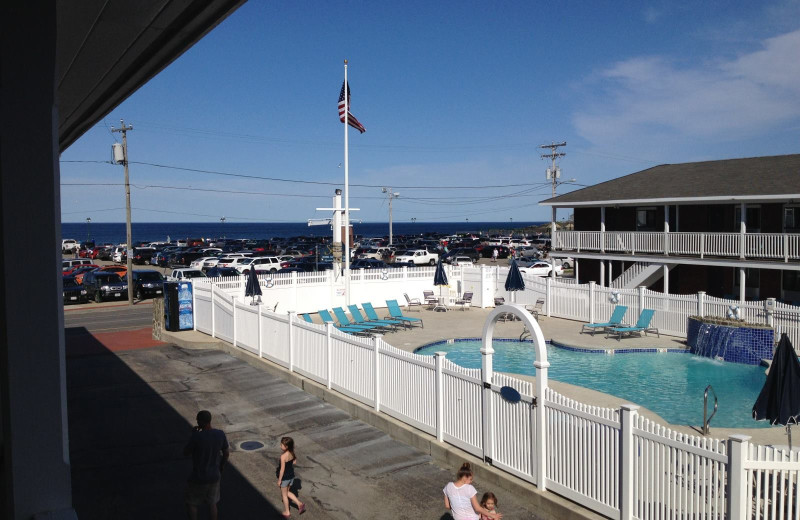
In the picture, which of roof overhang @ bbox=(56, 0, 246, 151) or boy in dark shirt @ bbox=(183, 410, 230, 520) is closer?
roof overhang @ bbox=(56, 0, 246, 151)

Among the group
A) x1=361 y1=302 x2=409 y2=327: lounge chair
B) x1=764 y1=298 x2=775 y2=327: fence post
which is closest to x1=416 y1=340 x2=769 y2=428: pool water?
x1=764 y1=298 x2=775 y2=327: fence post

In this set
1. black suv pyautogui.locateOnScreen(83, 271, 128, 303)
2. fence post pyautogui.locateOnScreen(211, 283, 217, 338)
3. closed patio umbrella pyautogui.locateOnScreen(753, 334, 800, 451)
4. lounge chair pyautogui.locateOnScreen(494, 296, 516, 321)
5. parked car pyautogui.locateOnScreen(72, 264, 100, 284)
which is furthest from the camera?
parked car pyautogui.locateOnScreen(72, 264, 100, 284)

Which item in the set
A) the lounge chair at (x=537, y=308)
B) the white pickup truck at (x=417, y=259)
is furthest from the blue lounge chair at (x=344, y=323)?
the white pickup truck at (x=417, y=259)

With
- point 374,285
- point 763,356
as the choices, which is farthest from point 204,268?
point 763,356

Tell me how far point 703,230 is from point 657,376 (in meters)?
15.1

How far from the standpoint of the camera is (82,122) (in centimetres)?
988

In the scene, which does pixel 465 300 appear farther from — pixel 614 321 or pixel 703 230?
pixel 703 230

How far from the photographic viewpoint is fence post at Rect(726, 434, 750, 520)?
620 centimetres

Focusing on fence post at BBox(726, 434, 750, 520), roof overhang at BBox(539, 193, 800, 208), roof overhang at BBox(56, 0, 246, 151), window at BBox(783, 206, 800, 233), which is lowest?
fence post at BBox(726, 434, 750, 520)

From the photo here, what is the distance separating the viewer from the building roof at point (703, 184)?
2562cm

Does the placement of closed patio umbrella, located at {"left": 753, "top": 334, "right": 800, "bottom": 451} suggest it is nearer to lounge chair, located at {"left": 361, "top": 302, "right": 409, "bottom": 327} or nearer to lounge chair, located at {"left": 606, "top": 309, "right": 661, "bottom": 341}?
lounge chair, located at {"left": 606, "top": 309, "right": 661, "bottom": 341}

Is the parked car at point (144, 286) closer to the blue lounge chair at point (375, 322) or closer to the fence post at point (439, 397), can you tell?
the blue lounge chair at point (375, 322)

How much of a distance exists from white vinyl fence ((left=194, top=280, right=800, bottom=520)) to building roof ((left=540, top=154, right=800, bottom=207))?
773 inches

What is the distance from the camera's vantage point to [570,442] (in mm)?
8062
